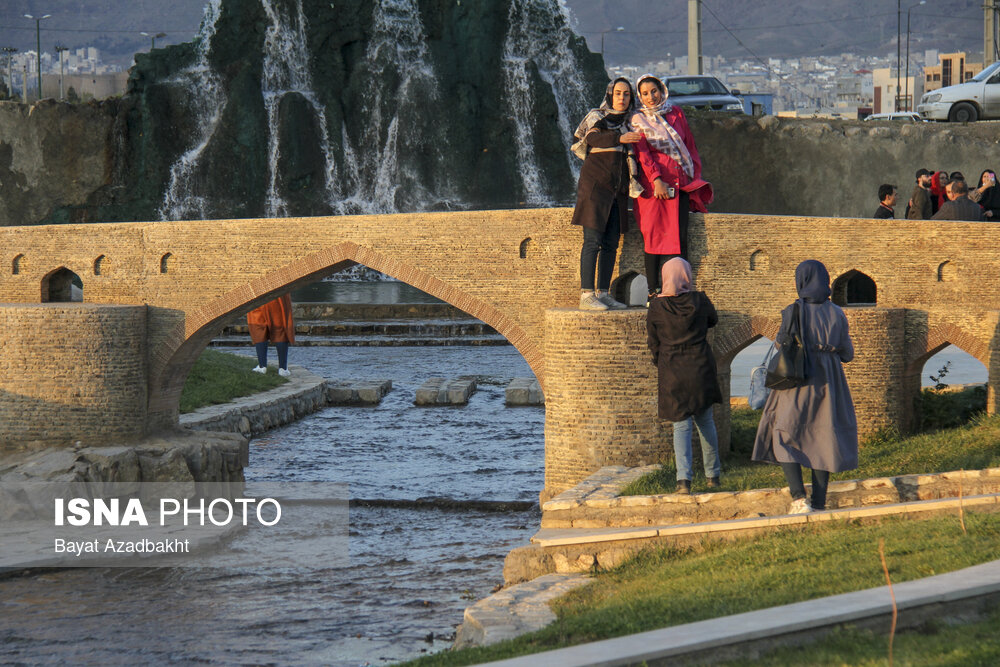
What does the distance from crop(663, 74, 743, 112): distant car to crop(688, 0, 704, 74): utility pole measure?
452 cm

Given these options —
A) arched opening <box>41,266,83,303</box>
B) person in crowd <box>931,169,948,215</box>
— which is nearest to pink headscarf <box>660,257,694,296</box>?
person in crowd <box>931,169,948,215</box>

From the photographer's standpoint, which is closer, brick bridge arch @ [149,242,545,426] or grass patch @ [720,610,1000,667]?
grass patch @ [720,610,1000,667]

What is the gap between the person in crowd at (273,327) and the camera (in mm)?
18109

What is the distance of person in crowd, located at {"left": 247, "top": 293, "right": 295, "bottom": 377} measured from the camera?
1811 centimetres

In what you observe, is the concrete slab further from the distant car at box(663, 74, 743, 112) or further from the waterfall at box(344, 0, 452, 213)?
the waterfall at box(344, 0, 452, 213)

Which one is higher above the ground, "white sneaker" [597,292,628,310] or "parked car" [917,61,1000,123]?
"parked car" [917,61,1000,123]

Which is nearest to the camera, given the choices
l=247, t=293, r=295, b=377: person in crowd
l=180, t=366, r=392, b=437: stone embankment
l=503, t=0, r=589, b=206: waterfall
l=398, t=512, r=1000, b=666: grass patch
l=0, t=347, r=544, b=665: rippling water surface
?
l=398, t=512, r=1000, b=666: grass patch

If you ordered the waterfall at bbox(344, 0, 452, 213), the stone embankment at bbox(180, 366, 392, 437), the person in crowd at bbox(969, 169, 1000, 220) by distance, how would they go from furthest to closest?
the waterfall at bbox(344, 0, 452, 213) < the stone embankment at bbox(180, 366, 392, 437) < the person in crowd at bbox(969, 169, 1000, 220)

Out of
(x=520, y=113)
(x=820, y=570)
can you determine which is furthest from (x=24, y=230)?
(x=520, y=113)

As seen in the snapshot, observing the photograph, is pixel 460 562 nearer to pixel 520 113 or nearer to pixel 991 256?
pixel 991 256

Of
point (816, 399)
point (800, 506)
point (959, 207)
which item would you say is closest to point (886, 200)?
point (959, 207)

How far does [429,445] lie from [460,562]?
5529 mm

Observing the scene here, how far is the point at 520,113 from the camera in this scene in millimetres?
36250

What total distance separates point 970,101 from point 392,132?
51.1 ft
